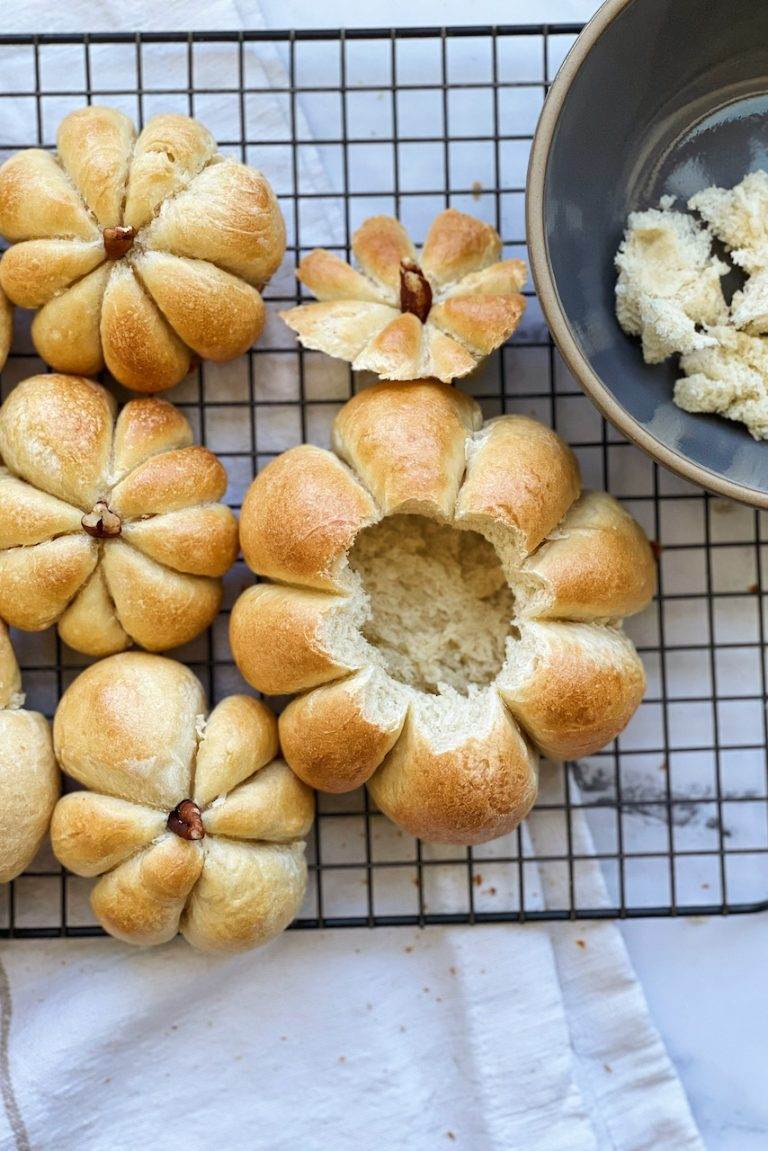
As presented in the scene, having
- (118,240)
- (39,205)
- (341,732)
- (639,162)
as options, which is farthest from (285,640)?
(639,162)

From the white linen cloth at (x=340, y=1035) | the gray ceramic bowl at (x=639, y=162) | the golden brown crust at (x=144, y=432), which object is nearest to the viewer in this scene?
the gray ceramic bowl at (x=639, y=162)

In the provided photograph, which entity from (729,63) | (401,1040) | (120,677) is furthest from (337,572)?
(729,63)

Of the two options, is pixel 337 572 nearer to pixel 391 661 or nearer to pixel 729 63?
pixel 391 661

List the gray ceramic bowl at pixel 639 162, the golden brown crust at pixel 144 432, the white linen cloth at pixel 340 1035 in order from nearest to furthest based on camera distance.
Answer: the gray ceramic bowl at pixel 639 162, the golden brown crust at pixel 144 432, the white linen cloth at pixel 340 1035

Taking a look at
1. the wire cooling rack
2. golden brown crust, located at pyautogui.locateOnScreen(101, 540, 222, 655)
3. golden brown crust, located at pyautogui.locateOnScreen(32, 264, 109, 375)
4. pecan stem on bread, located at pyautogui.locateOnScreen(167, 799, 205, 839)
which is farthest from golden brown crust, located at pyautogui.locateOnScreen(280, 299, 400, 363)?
pecan stem on bread, located at pyautogui.locateOnScreen(167, 799, 205, 839)

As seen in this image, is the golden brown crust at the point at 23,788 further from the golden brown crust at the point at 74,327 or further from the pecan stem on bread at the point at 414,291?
the pecan stem on bread at the point at 414,291

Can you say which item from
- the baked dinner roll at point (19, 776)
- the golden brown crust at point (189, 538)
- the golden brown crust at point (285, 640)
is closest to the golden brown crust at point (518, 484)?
the golden brown crust at point (285, 640)

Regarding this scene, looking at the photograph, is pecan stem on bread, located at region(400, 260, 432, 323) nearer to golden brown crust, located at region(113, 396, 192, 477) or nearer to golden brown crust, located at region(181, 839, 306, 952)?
golden brown crust, located at region(113, 396, 192, 477)
